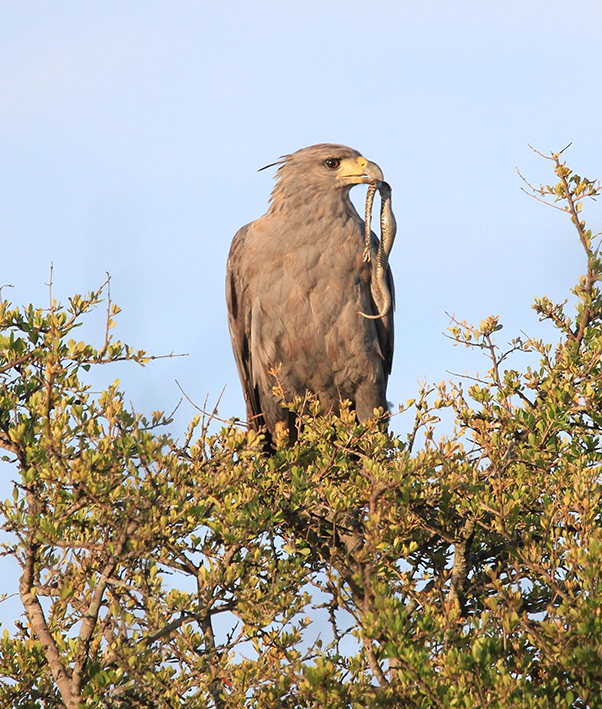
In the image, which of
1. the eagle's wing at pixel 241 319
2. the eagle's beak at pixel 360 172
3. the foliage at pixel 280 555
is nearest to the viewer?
the foliage at pixel 280 555

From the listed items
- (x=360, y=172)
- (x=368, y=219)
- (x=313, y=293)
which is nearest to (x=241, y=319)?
(x=313, y=293)

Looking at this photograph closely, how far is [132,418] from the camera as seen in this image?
332 centimetres

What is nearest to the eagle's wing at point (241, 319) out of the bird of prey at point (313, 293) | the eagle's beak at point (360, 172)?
the bird of prey at point (313, 293)

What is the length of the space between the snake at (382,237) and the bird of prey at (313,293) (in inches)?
1.9

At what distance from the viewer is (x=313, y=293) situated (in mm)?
6172

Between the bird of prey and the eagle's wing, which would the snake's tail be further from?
the eagle's wing

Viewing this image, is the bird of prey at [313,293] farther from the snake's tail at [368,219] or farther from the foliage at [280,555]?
the foliage at [280,555]

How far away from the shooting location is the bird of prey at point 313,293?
6.18 meters

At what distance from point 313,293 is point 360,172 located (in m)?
1.07

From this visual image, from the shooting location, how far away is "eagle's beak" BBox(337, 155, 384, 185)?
625 cm

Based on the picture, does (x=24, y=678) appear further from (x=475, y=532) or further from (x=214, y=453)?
(x=475, y=532)

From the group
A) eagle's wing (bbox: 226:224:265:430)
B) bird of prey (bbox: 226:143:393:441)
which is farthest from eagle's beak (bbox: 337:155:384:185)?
eagle's wing (bbox: 226:224:265:430)

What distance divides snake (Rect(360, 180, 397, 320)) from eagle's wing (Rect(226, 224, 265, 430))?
0.98 meters

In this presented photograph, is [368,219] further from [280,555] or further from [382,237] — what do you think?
[280,555]
